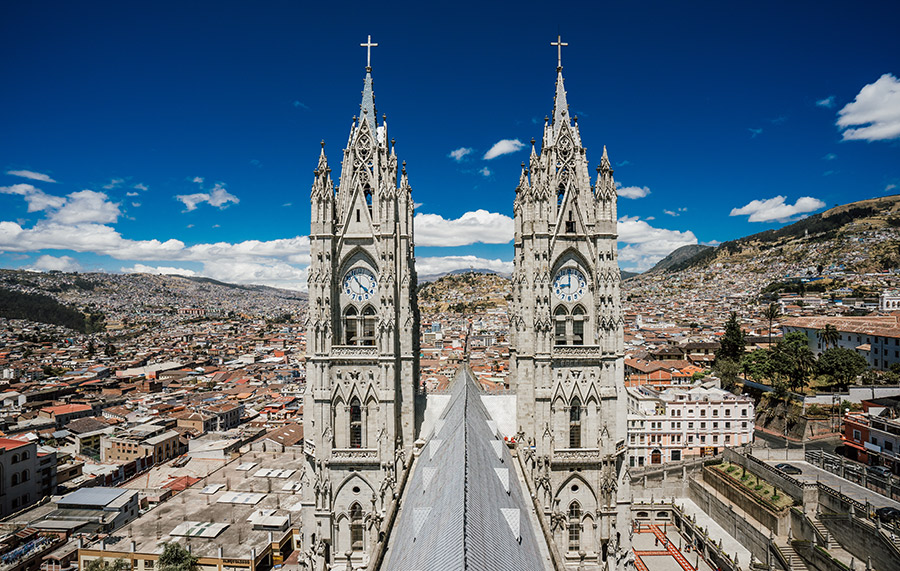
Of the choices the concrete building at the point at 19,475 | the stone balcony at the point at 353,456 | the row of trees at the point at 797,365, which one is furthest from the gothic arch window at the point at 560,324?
the concrete building at the point at 19,475

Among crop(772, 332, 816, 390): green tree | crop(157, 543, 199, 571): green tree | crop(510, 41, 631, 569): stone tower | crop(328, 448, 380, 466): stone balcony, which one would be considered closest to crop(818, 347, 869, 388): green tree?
crop(772, 332, 816, 390): green tree

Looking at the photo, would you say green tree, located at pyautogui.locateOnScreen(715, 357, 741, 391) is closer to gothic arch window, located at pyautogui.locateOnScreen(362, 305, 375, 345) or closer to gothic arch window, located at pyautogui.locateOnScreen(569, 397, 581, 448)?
gothic arch window, located at pyautogui.locateOnScreen(569, 397, 581, 448)

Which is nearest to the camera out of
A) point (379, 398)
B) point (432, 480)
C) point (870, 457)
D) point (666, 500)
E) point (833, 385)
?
point (432, 480)

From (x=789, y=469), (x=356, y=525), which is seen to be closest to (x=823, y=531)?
(x=789, y=469)

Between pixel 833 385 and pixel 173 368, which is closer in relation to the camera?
pixel 833 385

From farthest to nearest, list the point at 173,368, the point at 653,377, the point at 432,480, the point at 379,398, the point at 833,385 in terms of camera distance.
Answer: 1. the point at 173,368
2. the point at 653,377
3. the point at 833,385
4. the point at 379,398
5. the point at 432,480

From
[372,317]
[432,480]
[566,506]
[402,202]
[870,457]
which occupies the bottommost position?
[870,457]

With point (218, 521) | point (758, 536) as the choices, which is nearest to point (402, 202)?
point (218, 521)

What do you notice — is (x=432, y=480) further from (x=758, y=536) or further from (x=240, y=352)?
(x=240, y=352)
